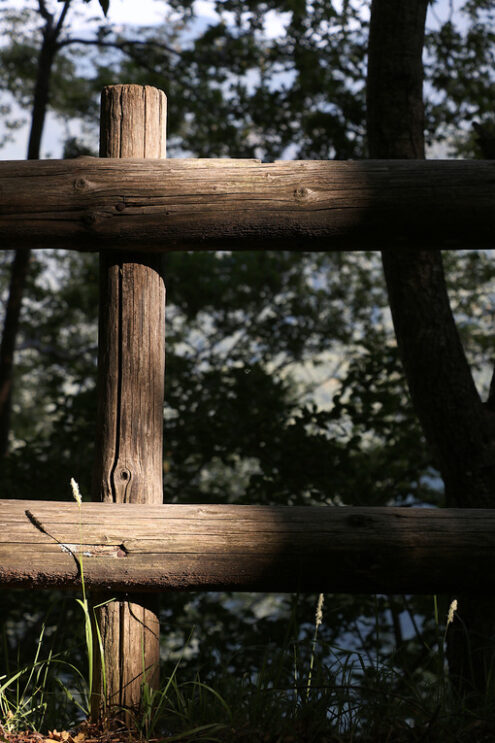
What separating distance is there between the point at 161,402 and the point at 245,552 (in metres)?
0.51

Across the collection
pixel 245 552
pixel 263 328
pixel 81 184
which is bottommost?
pixel 245 552

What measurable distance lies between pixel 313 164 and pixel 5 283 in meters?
11.7

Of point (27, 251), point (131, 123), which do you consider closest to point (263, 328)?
point (27, 251)

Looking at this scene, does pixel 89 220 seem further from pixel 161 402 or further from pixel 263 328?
pixel 263 328

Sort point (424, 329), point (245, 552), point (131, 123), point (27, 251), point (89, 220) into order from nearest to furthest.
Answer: point (245, 552) < point (89, 220) < point (131, 123) < point (424, 329) < point (27, 251)

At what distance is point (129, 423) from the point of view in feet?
6.93

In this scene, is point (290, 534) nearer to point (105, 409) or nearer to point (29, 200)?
point (105, 409)

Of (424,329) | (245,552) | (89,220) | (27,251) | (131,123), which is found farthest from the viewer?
(27,251)

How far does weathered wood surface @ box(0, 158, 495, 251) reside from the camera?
6.88ft

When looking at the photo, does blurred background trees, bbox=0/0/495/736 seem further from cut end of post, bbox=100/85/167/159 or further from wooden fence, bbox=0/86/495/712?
cut end of post, bbox=100/85/167/159

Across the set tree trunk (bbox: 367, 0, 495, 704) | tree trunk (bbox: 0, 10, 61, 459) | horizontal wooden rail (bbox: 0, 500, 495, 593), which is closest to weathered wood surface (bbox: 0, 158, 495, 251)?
horizontal wooden rail (bbox: 0, 500, 495, 593)

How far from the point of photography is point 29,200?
6.95ft

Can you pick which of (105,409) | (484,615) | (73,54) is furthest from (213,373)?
(73,54)

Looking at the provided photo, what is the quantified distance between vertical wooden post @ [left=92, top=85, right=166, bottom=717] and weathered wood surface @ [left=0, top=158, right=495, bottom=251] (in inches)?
3.5
